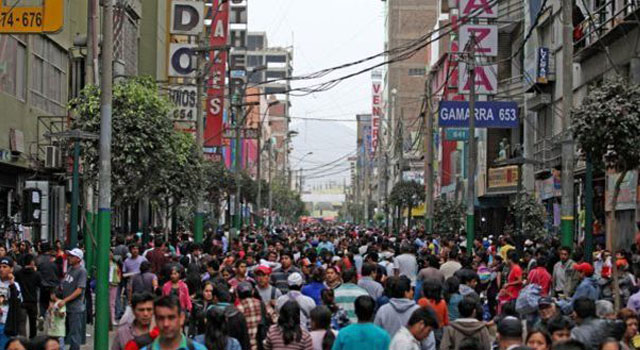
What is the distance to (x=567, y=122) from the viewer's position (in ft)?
77.4

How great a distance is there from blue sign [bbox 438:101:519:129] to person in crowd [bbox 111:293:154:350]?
23970 millimetres

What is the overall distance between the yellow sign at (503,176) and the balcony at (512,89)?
2.85m

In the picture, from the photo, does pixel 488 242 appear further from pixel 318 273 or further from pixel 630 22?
pixel 318 273

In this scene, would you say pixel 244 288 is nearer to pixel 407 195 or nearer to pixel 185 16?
pixel 185 16

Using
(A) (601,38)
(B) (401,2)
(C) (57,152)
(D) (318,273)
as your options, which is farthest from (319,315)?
(B) (401,2)

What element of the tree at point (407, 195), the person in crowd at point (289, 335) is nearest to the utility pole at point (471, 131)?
the person in crowd at point (289, 335)

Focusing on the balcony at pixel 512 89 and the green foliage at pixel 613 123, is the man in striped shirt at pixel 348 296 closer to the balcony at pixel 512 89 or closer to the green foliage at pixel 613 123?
the green foliage at pixel 613 123

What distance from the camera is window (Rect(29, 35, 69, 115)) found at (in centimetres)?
3634

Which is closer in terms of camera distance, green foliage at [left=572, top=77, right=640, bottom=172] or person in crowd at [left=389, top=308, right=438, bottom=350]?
person in crowd at [left=389, top=308, right=438, bottom=350]

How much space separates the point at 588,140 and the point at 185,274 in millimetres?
6282

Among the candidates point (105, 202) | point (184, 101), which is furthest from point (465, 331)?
point (184, 101)

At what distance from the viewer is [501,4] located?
56.0m

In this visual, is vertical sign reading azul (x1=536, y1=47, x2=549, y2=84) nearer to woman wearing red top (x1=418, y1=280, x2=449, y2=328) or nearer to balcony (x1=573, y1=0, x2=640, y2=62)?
balcony (x1=573, y1=0, x2=640, y2=62)

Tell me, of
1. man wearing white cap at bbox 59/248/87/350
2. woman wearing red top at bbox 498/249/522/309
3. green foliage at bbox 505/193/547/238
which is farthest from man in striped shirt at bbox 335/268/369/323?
green foliage at bbox 505/193/547/238
